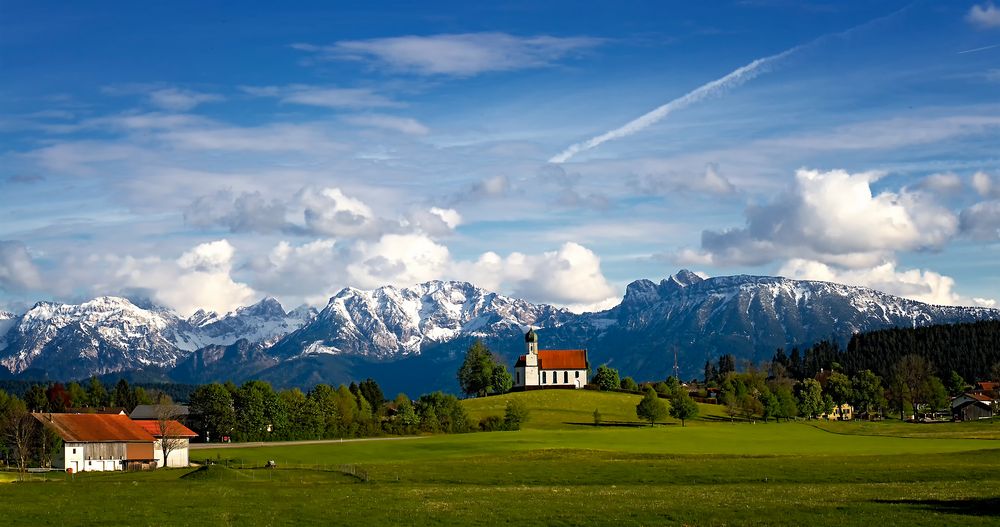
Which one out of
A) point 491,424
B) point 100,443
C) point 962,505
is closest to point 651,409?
point 491,424

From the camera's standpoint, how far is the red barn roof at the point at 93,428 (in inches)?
4796

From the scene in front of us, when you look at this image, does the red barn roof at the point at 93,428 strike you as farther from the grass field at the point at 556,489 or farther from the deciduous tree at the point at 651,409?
the deciduous tree at the point at 651,409

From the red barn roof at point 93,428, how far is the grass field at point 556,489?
16.4m

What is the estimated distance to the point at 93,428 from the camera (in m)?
126

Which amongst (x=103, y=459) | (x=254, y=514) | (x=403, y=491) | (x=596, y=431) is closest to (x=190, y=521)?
(x=254, y=514)

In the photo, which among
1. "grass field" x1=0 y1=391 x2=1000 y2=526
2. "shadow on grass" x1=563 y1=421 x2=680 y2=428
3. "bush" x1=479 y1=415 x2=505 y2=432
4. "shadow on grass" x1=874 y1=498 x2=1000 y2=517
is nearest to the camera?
"shadow on grass" x1=874 y1=498 x2=1000 y2=517

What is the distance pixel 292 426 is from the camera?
553ft

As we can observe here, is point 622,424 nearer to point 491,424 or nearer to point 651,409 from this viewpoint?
point 651,409

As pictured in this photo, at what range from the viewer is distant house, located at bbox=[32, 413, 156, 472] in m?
121

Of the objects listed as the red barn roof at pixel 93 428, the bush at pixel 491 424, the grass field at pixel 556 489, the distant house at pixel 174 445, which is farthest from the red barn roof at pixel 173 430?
the bush at pixel 491 424

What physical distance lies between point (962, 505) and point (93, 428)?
105 m

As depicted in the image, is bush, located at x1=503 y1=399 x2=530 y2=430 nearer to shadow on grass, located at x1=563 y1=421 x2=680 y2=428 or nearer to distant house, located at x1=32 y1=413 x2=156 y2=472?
shadow on grass, located at x1=563 y1=421 x2=680 y2=428

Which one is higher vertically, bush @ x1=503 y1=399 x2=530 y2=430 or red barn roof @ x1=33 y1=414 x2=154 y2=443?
red barn roof @ x1=33 y1=414 x2=154 y2=443

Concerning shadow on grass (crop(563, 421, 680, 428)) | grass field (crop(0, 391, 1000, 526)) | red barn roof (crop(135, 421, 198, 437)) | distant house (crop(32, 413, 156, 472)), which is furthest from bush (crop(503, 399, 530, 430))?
distant house (crop(32, 413, 156, 472))
